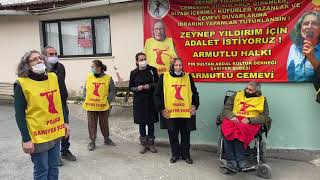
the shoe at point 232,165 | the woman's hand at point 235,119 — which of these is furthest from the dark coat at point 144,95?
the shoe at point 232,165

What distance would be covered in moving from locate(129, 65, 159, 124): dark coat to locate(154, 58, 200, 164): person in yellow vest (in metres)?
0.38

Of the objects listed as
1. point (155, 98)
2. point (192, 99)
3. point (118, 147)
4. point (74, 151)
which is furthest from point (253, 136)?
point (74, 151)

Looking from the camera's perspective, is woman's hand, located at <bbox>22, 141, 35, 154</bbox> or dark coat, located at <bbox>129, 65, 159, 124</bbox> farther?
dark coat, located at <bbox>129, 65, 159, 124</bbox>

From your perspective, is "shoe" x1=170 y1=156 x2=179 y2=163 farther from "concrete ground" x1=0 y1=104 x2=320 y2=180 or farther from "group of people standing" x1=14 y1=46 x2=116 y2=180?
"group of people standing" x1=14 y1=46 x2=116 y2=180

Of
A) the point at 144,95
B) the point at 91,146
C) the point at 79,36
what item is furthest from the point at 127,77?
the point at 144,95

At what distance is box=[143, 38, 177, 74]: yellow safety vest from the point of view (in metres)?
7.14

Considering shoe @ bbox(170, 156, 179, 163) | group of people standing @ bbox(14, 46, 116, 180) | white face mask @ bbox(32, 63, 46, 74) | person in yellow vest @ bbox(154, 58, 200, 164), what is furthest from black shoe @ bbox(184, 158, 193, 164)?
white face mask @ bbox(32, 63, 46, 74)

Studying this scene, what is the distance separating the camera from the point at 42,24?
1345 cm

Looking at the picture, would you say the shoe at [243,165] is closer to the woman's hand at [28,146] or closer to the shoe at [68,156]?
the shoe at [68,156]

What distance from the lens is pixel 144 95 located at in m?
6.88

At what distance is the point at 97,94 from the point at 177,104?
1.54 meters

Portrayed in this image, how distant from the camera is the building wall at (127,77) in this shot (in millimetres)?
6527

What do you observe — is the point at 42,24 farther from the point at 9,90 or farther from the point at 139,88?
the point at 139,88

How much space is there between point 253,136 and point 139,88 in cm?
197
